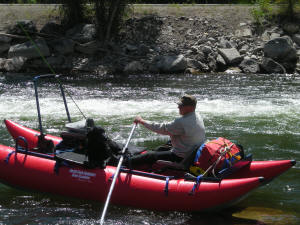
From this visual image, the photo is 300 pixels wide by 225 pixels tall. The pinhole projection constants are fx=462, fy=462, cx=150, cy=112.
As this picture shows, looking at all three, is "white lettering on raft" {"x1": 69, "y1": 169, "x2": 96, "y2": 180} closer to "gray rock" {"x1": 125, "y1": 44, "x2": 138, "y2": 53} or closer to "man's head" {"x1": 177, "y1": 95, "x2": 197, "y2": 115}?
"man's head" {"x1": 177, "y1": 95, "x2": 197, "y2": 115}

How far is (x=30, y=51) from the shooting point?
53.8 feet

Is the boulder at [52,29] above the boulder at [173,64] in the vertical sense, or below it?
above

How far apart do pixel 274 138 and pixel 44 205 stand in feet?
14.5

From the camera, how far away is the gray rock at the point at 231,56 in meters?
16.4

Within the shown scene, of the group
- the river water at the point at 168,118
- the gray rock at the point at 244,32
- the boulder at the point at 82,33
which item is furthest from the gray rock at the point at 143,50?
the gray rock at the point at 244,32

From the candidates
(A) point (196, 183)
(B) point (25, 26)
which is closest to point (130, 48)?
(B) point (25, 26)

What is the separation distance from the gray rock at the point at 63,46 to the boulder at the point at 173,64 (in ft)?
10.9

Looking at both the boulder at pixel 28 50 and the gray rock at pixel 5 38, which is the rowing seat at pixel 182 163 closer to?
Answer: the boulder at pixel 28 50

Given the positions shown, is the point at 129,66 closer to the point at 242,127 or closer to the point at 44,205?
the point at 242,127

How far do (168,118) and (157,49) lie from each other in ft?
25.8

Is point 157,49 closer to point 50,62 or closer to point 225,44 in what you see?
point 225,44

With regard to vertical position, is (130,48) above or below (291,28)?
below

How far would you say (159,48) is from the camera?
56.9 ft

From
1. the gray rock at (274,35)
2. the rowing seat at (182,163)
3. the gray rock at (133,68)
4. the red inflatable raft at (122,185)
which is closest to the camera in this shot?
the red inflatable raft at (122,185)
